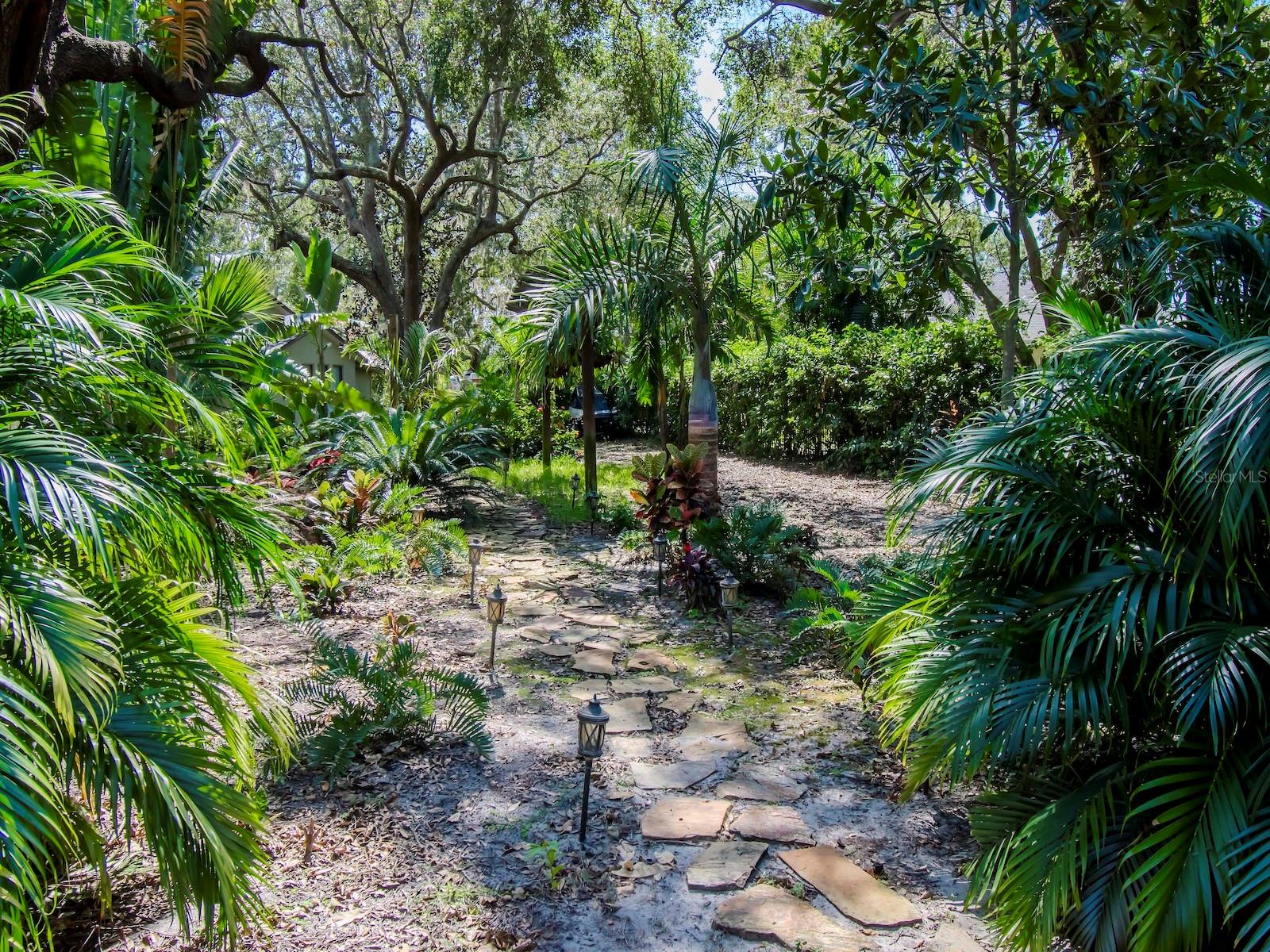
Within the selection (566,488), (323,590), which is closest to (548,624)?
(323,590)

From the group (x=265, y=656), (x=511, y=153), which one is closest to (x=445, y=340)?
(x=511, y=153)

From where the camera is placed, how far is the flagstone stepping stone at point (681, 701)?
16.1 ft

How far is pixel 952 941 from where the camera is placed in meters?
2.82

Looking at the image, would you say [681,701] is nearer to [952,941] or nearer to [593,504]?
[952,941]

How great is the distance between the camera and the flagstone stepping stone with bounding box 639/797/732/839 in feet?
11.6

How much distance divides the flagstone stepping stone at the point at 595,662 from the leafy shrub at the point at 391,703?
120cm

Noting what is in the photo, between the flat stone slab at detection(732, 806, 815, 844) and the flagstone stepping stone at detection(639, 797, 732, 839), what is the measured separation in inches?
3.5

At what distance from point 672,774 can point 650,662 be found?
5.23 ft

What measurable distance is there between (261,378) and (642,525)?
6176 millimetres

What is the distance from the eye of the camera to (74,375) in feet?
7.89

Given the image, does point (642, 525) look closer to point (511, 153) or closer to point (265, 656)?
point (265, 656)

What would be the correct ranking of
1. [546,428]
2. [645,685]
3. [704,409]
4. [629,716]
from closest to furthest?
[629,716]
[645,685]
[704,409]
[546,428]

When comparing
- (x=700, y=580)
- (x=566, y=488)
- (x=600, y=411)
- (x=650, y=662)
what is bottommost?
(x=650, y=662)

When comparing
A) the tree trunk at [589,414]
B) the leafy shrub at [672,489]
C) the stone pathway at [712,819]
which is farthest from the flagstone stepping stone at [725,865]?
the tree trunk at [589,414]
